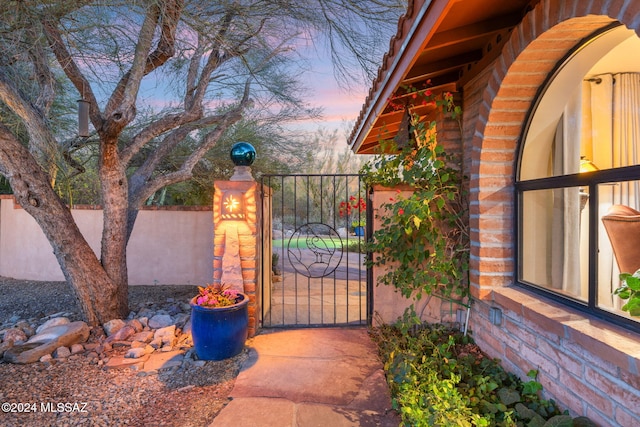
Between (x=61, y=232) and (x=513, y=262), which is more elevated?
(x=61, y=232)

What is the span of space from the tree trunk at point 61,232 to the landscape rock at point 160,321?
45cm

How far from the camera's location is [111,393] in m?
2.65

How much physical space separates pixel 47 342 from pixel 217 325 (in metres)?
1.75

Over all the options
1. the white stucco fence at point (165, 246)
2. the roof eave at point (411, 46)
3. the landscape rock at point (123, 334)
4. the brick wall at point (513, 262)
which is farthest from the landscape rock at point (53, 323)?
the brick wall at point (513, 262)

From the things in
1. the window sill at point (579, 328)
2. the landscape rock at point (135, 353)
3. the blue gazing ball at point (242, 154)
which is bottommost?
the landscape rock at point (135, 353)

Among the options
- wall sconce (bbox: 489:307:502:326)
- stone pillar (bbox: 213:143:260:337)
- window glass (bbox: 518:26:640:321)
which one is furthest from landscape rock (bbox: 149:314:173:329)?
window glass (bbox: 518:26:640:321)

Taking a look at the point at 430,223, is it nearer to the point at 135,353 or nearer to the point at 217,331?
the point at 217,331

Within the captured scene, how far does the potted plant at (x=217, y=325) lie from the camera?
9.86 feet

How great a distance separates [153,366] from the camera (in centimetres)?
308

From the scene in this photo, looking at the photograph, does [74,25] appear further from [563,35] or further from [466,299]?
[466,299]

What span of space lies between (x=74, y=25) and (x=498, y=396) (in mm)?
4740

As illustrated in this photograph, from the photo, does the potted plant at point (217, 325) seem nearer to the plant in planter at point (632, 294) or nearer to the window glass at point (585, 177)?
the window glass at point (585, 177)

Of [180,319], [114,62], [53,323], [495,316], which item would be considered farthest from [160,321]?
[495,316]

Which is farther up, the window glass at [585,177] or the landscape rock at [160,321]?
the window glass at [585,177]
